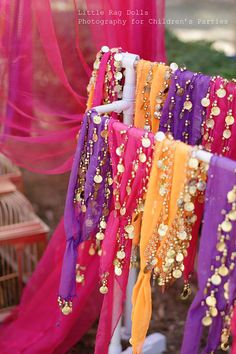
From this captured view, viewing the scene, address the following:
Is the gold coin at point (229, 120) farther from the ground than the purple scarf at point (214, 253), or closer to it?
farther from the ground

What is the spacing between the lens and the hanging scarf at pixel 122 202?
45.8 inches

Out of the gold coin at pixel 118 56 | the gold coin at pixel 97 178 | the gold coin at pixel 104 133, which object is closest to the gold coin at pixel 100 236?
the gold coin at pixel 97 178

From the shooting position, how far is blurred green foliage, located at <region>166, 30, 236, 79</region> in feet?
8.10

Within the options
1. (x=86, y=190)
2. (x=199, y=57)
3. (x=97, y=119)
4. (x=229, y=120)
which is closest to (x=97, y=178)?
(x=86, y=190)

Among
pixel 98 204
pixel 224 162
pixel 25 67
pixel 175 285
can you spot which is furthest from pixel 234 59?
pixel 224 162

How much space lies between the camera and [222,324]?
3.67ft

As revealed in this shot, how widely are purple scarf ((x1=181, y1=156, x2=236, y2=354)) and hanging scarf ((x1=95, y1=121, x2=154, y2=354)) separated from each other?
17cm

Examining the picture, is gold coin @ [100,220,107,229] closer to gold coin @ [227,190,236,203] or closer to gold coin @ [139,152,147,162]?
gold coin @ [139,152,147,162]

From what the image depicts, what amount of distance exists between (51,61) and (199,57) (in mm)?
1292

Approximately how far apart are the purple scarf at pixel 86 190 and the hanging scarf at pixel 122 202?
4 centimetres

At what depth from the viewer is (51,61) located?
61.3 inches

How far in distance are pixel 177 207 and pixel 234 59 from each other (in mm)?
1560

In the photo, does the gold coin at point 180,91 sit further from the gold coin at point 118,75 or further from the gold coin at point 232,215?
the gold coin at point 232,215

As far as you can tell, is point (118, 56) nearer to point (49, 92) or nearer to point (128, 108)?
point (128, 108)
